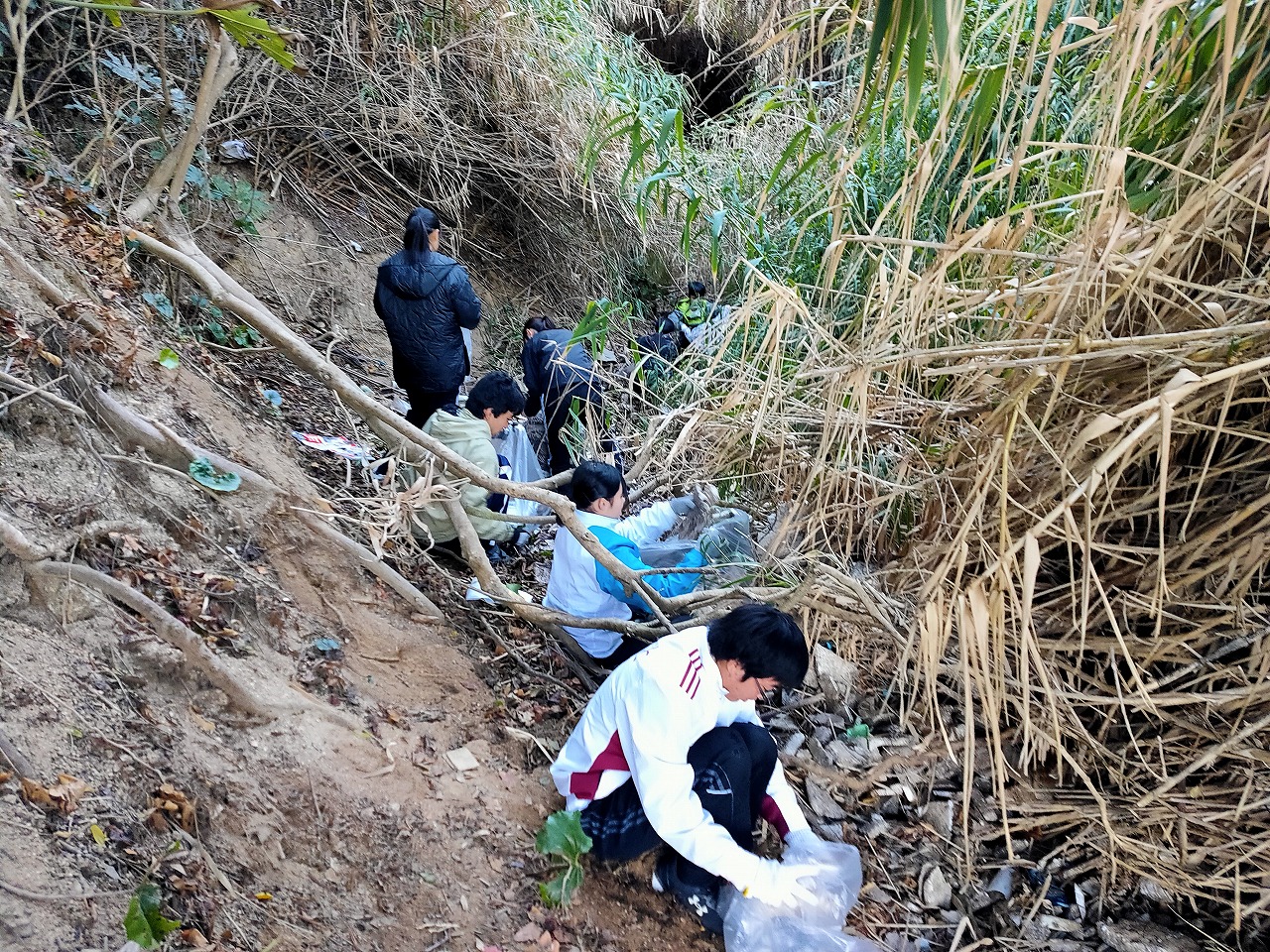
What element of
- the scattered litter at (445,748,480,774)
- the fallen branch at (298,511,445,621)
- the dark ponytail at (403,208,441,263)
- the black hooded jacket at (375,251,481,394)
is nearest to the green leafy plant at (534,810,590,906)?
the scattered litter at (445,748,480,774)

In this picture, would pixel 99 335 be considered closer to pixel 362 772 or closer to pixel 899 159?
pixel 362 772

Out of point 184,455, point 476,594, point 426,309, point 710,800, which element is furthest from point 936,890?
point 426,309

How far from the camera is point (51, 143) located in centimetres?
404

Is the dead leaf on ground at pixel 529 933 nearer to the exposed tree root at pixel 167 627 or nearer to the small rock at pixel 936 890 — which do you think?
the exposed tree root at pixel 167 627

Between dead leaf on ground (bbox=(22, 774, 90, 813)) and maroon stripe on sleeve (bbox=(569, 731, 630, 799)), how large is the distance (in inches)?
41.6

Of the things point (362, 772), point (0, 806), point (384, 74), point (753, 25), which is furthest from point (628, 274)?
point (0, 806)

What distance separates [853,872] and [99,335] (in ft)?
8.80

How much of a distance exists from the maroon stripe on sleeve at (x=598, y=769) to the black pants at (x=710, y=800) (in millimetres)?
56

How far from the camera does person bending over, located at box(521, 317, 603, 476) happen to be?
414 cm

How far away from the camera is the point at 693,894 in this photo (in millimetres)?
2082

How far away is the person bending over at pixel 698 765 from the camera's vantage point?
1871mm

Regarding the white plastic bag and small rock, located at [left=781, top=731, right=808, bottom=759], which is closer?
the white plastic bag

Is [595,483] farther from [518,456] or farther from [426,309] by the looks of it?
[426,309]

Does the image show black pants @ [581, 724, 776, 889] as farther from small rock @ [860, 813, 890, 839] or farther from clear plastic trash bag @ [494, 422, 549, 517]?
clear plastic trash bag @ [494, 422, 549, 517]
